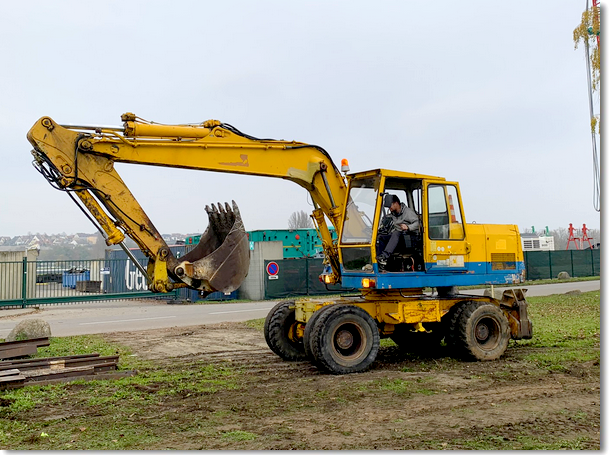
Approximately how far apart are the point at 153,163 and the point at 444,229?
15.2 ft

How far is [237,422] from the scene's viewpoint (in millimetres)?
6004

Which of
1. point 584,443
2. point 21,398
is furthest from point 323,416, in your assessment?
point 21,398

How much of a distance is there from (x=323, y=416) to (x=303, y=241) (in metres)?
21.4

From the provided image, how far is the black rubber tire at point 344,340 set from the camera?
8.33 m

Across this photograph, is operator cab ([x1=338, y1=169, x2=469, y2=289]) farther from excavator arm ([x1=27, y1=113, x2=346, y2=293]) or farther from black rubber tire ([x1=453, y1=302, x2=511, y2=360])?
excavator arm ([x1=27, y1=113, x2=346, y2=293])

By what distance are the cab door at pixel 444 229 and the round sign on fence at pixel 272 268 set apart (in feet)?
49.4

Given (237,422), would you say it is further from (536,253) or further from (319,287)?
(536,253)

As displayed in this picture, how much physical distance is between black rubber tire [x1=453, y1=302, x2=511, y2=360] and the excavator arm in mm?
A: 3693

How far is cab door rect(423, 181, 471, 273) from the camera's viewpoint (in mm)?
9219

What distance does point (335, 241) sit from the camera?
970 centimetres

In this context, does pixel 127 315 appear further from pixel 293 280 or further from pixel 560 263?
pixel 560 263

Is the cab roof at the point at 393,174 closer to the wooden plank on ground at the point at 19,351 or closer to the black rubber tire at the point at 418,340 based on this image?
the black rubber tire at the point at 418,340

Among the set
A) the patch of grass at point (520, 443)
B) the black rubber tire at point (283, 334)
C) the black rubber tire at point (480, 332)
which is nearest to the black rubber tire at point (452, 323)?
the black rubber tire at point (480, 332)

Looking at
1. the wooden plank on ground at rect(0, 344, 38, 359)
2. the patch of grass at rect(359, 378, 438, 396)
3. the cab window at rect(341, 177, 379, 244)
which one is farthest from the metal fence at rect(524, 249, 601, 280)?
the wooden plank on ground at rect(0, 344, 38, 359)
